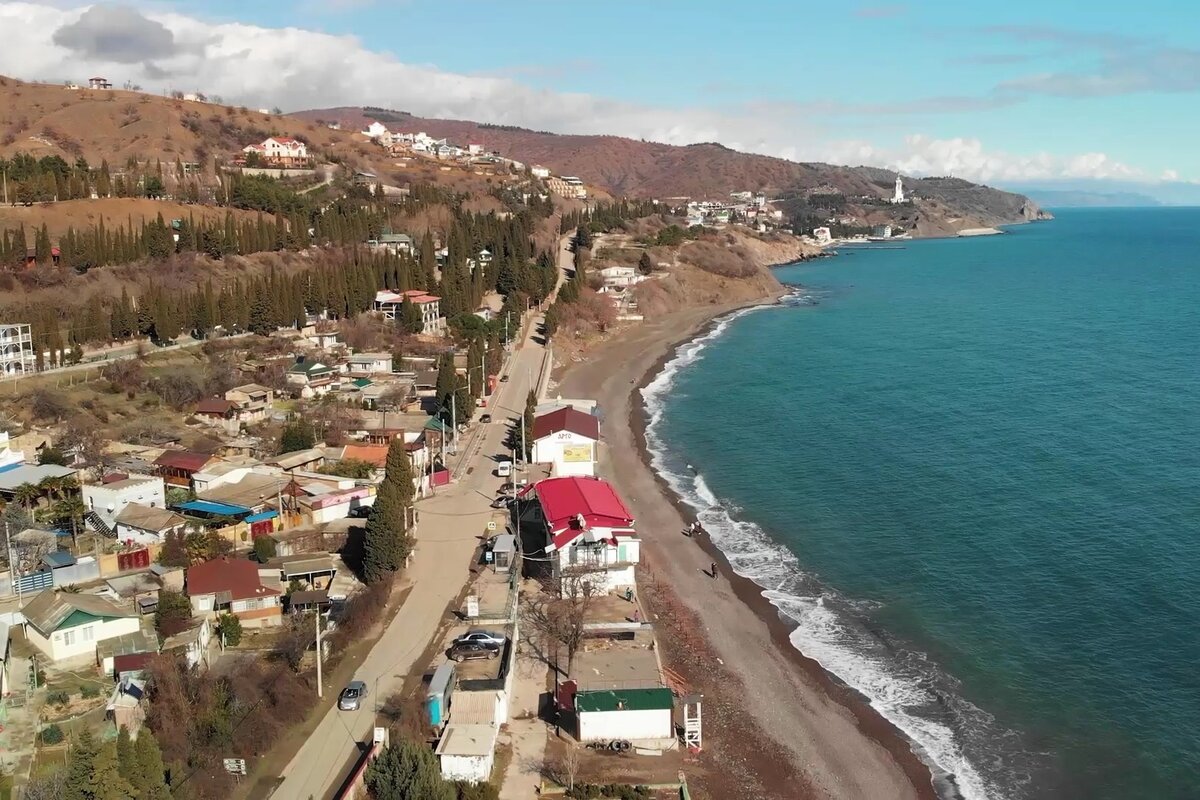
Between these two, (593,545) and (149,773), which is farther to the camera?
(593,545)

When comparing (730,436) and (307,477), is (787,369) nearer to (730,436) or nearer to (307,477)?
(730,436)

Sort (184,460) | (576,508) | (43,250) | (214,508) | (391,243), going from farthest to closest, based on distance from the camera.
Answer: (391,243) → (43,250) → (184,460) → (214,508) → (576,508)

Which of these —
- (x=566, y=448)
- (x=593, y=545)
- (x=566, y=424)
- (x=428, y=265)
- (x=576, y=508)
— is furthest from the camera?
(x=428, y=265)

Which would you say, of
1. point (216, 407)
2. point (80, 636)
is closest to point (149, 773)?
point (80, 636)

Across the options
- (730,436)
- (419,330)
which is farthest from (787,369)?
(419,330)

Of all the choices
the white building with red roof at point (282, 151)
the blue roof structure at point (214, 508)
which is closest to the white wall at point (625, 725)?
the blue roof structure at point (214, 508)

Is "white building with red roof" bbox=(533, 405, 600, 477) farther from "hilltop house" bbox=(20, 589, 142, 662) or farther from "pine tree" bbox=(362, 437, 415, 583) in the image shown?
"hilltop house" bbox=(20, 589, 142, 662)

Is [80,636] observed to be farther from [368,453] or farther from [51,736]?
[368,453]
